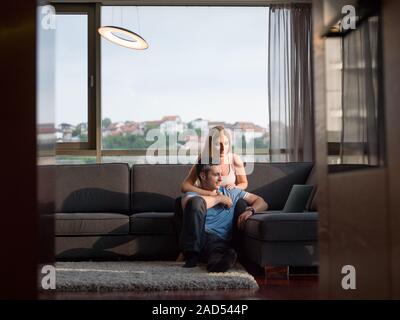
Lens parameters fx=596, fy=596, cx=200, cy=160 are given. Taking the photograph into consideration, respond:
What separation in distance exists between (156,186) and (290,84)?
6.06ft

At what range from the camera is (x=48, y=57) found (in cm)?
93

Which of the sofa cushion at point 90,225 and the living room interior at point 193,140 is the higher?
the living room interior at point 193,140

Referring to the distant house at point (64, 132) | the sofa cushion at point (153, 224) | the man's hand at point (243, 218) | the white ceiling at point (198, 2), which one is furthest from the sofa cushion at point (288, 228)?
the white ceiling at point (198, 2)

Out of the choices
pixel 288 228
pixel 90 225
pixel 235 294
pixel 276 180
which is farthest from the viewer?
pixel 276 180

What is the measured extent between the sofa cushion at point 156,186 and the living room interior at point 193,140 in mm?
12

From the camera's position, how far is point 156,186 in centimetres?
489

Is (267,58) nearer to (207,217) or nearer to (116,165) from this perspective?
(116,165)

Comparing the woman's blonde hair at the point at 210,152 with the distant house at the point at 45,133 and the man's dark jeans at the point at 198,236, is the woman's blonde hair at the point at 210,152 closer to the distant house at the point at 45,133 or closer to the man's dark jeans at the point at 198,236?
the man's dark jeans at the point at 198,236

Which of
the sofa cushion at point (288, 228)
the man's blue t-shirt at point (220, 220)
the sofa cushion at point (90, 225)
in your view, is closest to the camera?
the sofa cushion at point (288, 228)

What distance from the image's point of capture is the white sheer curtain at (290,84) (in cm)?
586

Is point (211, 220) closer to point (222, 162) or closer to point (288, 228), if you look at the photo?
point (222, 162)

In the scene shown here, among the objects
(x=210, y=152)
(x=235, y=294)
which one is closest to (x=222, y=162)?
(x=210, y=152)

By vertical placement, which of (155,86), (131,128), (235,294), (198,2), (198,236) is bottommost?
(235,294)

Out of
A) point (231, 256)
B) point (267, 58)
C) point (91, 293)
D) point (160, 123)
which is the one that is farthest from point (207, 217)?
point (267, 58)
